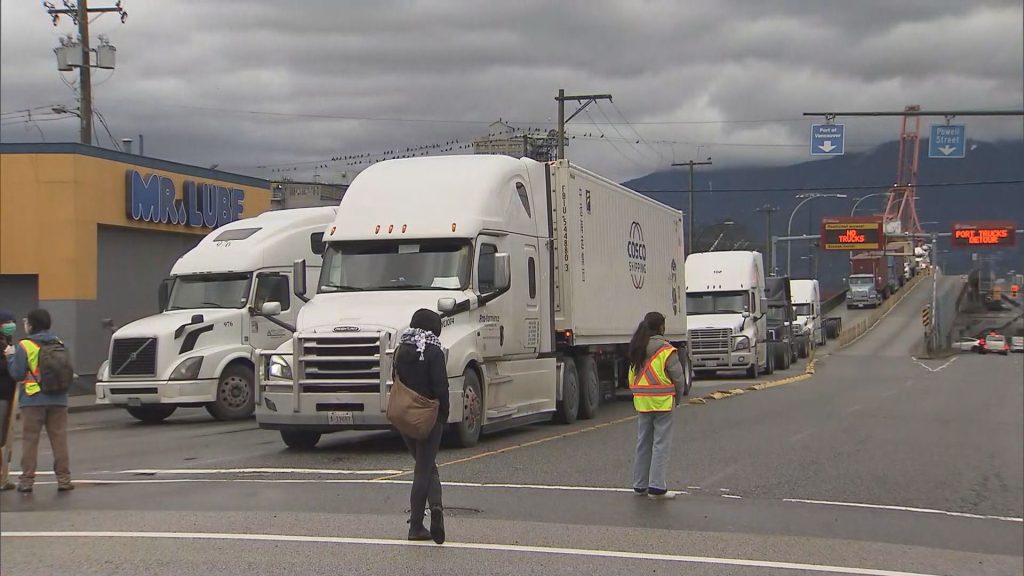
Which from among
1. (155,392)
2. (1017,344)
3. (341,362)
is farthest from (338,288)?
(1017,344)

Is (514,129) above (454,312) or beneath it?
above

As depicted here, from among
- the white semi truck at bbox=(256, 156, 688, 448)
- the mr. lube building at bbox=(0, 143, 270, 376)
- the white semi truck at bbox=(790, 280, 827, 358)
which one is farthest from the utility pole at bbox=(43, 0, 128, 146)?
the white semi truck at bbox=(790, 280, 827, 358)

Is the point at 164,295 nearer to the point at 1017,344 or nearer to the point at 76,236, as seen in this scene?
the point at 76,236

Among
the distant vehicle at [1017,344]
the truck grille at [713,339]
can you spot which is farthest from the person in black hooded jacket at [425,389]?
the truck grille at [713,339]

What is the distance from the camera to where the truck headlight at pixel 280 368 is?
13438mm

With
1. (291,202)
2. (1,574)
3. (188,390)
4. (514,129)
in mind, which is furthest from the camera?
(291,202)

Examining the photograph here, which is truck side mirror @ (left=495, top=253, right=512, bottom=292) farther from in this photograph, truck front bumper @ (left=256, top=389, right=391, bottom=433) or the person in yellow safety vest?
the person in yellow safety vest

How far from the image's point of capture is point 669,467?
13.0 metres

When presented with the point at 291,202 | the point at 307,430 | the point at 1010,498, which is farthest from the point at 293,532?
the point at 291,202

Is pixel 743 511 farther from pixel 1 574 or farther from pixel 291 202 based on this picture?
pixel 291 202

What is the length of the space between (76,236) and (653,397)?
20.5 metres

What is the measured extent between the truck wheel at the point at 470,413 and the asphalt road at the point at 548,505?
0.18m

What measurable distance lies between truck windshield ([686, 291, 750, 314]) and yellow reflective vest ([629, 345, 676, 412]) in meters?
23.2

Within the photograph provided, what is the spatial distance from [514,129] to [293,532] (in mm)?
31559
